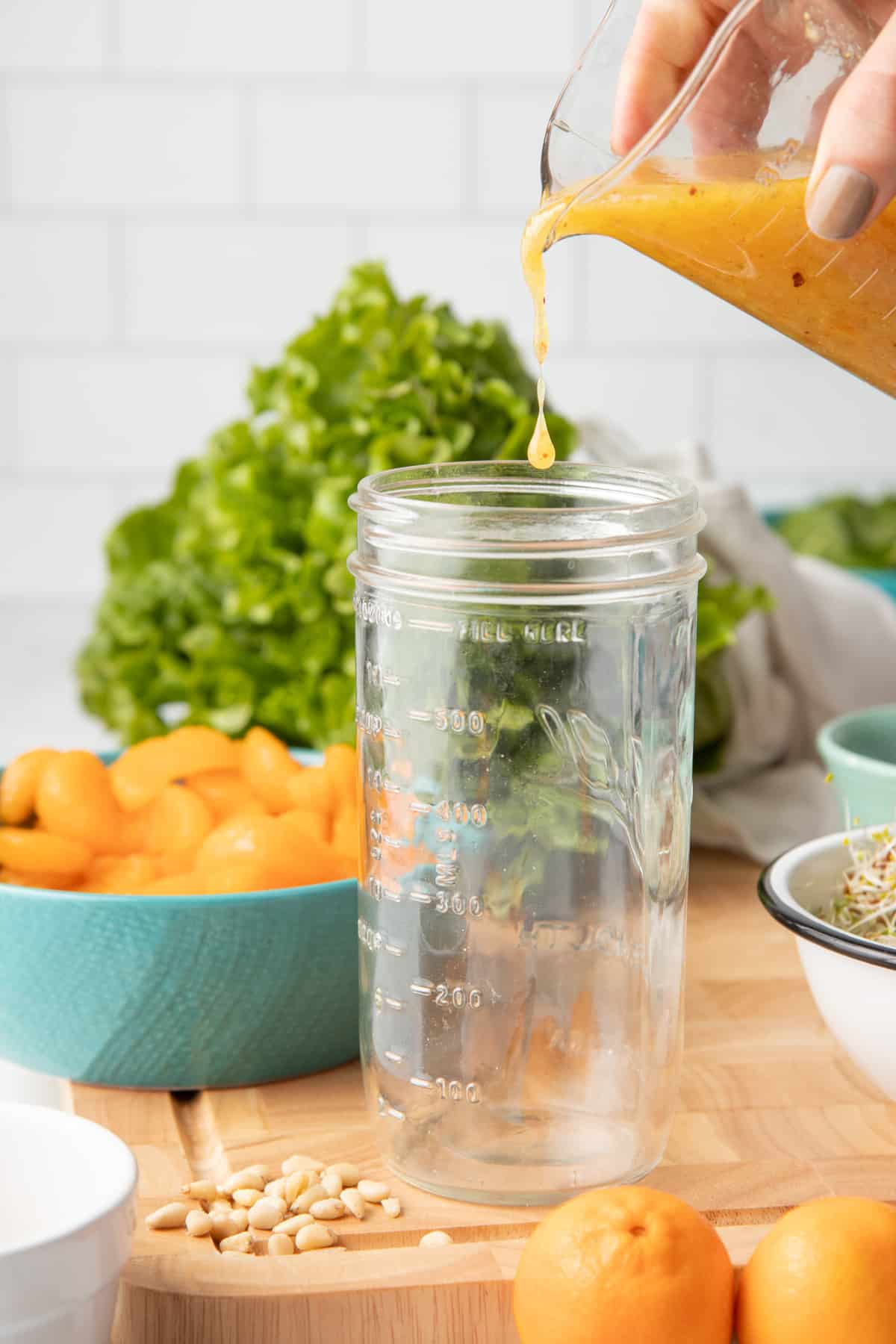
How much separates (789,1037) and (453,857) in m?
0.27

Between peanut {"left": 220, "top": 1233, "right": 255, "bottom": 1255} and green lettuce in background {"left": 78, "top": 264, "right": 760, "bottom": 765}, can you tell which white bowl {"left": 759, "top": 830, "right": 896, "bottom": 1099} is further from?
green lettuce in background {"left": 78, "top": 264, "right": 760, "bottom": 765}

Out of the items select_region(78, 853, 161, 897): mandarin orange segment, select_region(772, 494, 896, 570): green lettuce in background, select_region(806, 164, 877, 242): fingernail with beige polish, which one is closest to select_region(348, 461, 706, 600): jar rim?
select_region(806, 164, 877, 242): fingernail with beige polish

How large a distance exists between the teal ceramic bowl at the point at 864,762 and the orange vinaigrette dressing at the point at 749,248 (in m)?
0.32

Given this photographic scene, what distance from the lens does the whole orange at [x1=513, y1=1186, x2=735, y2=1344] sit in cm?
55

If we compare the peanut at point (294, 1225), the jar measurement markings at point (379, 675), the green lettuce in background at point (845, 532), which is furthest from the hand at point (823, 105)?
the green lettuce in background at point (845, 532)

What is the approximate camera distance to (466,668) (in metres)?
0.67

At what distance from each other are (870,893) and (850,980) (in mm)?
90

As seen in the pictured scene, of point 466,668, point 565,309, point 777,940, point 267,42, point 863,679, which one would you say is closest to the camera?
point 466,668

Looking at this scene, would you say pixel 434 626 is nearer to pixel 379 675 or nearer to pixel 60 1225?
pixel 379 675

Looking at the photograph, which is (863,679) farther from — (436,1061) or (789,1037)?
Answer: (436,1061)

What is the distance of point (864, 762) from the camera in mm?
960

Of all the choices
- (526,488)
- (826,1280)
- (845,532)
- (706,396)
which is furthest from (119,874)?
(706,396)

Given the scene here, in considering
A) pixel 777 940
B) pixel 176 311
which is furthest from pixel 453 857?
pixel 176 311

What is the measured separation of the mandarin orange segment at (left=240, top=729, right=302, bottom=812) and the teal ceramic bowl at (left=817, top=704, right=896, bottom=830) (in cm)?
33
